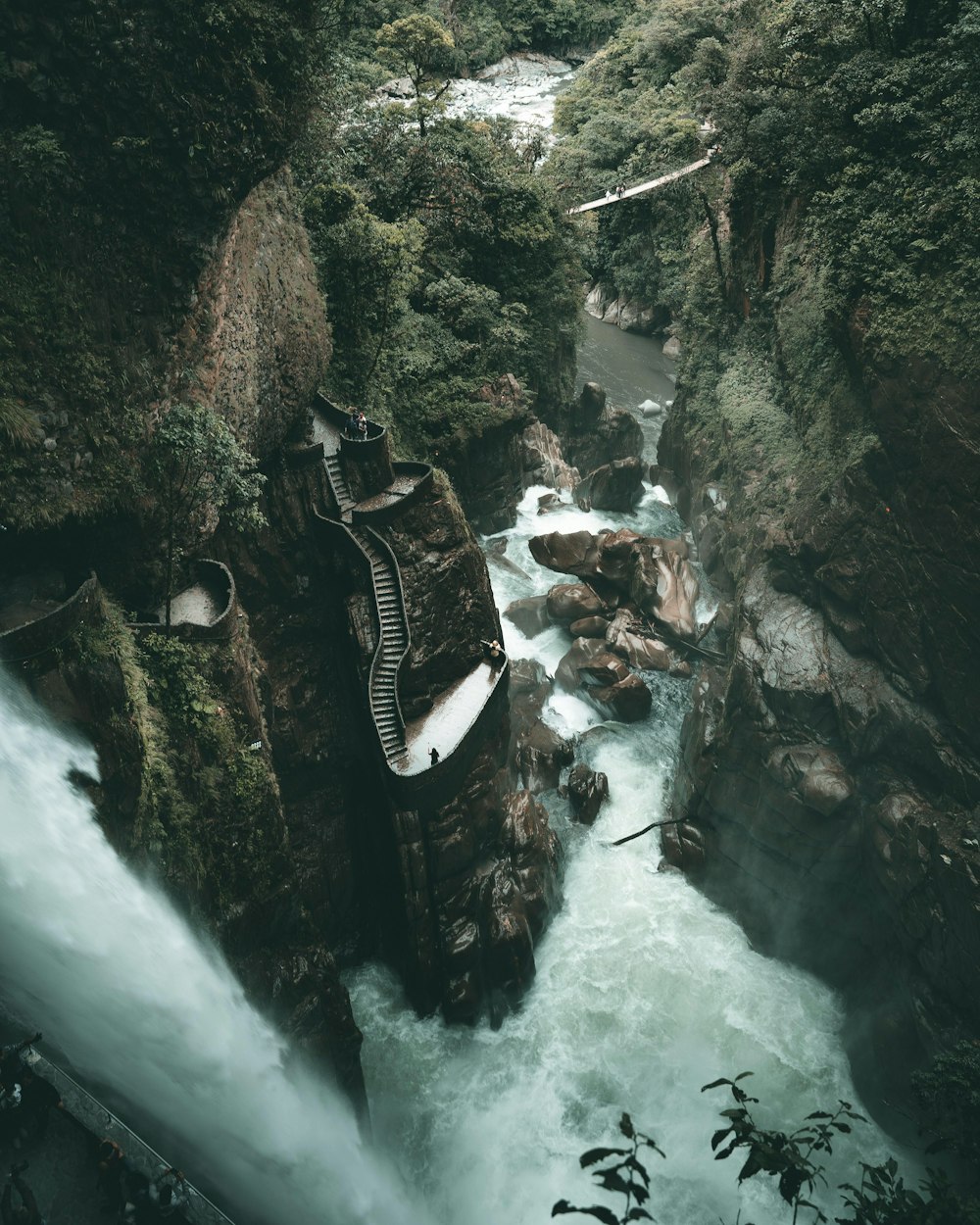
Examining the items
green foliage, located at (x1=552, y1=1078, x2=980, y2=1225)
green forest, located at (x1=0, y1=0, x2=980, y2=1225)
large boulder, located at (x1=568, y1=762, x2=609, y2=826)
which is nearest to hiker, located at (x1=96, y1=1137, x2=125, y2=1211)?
green forest, located at (x1=0, y1=0, x2=980, y2=1225)

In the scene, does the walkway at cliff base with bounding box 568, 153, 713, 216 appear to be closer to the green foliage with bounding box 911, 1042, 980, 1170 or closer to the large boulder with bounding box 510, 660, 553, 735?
the large boulder with bounding box 510, 660, 553, 735

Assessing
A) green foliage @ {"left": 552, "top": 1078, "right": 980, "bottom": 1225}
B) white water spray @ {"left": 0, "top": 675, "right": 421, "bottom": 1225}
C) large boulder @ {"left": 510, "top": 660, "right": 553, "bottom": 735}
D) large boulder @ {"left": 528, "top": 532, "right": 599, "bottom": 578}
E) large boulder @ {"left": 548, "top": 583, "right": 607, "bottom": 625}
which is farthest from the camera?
large boulder @ {"left": 528, "top": 532, "right": 599, "bottom": 578}

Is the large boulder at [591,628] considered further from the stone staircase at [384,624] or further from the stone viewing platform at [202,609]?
the stone viewing platform at [202,609]

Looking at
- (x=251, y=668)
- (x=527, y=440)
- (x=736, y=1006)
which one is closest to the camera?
(x=251, y=668)

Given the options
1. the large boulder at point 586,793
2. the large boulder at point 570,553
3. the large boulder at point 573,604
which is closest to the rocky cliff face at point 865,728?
the large boulder at point 586,793

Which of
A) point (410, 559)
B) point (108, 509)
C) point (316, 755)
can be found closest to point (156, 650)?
point (108, 509)

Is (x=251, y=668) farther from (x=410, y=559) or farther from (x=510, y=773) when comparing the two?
(x=510, y=773)

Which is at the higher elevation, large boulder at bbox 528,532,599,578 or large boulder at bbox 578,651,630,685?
large boulder at bbox 528,532,599,578
